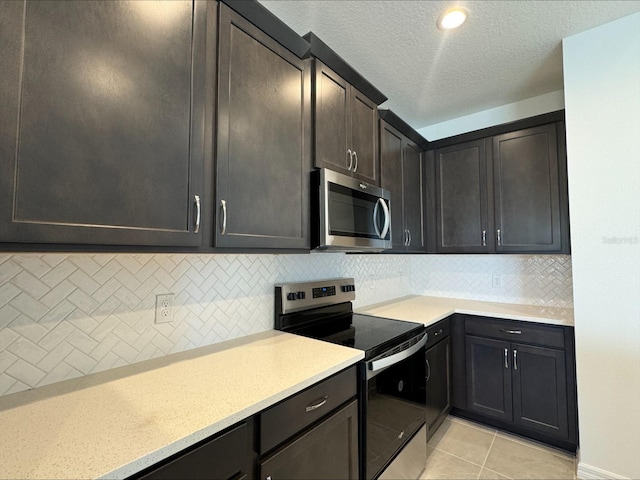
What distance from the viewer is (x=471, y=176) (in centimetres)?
265

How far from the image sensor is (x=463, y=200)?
268cm

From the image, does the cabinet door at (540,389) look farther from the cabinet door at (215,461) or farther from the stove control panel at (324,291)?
the cabinet door at (215,461)

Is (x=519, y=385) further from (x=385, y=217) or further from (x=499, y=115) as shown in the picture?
(x=499, y=115)

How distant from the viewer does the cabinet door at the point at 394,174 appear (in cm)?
221

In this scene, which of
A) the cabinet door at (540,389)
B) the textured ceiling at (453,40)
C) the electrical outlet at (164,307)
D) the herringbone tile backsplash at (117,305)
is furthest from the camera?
the cabinet door at (540,389)

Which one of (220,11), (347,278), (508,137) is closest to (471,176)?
(508,137)

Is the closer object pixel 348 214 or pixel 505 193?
pixel 348 214

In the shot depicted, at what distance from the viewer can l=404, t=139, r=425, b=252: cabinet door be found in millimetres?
2535

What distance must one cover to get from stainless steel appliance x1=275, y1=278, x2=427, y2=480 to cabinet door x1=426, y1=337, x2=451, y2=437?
227 millimetres

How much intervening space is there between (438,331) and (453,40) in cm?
199

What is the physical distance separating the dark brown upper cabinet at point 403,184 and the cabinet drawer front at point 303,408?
4.32ft

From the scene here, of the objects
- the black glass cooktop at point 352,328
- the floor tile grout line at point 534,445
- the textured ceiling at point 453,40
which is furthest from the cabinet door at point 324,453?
the textured ceiling at point 453,40

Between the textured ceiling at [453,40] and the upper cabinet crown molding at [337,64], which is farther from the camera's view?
the textured ceiling at [453,40]

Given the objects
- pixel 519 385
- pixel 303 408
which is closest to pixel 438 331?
pixel 519 385
